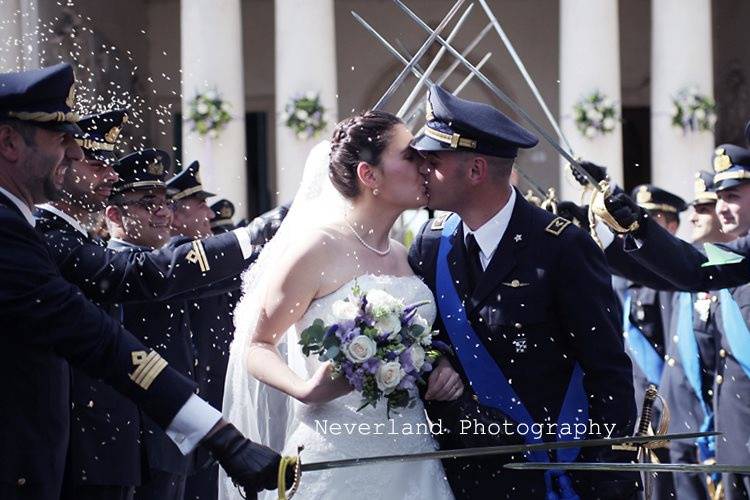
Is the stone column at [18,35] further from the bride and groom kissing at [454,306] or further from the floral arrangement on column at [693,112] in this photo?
the bride and groom kissing at [454,306]

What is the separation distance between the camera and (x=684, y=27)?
64.5 ft

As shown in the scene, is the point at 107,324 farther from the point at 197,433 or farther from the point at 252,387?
the point at 252,387

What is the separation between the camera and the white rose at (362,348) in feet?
14.0

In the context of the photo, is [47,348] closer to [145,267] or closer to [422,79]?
[145,267]

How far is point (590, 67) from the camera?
63.7ft

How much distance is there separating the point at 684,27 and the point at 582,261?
15996mm

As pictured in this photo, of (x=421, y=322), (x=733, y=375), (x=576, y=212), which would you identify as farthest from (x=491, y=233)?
(x=733, y=375)

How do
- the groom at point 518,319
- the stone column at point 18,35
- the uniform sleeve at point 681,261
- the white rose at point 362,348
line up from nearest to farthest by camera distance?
the white rose at point 362,348
the groom at point 518,319
the uniform sleeve at point 681,261
the stone column at point 18,35

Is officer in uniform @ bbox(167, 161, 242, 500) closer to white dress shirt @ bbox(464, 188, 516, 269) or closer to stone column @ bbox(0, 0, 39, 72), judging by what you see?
white dress shirt @ bbox(464, 188, 516, 269)

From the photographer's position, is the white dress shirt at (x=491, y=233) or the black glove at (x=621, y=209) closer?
the white dress shirt at (x=491, y=233)

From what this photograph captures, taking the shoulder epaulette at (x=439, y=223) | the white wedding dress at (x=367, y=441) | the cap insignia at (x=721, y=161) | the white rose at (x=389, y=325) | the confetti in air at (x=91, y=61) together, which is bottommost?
the white wedding dress at (x=367, y=441)

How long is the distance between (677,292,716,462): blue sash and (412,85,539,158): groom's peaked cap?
156 inches

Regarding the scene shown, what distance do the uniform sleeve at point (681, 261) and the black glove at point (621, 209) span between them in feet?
0.39

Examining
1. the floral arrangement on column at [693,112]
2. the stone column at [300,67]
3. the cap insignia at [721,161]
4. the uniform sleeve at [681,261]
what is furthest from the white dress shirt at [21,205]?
the floral arrangement on column at [693,112]
